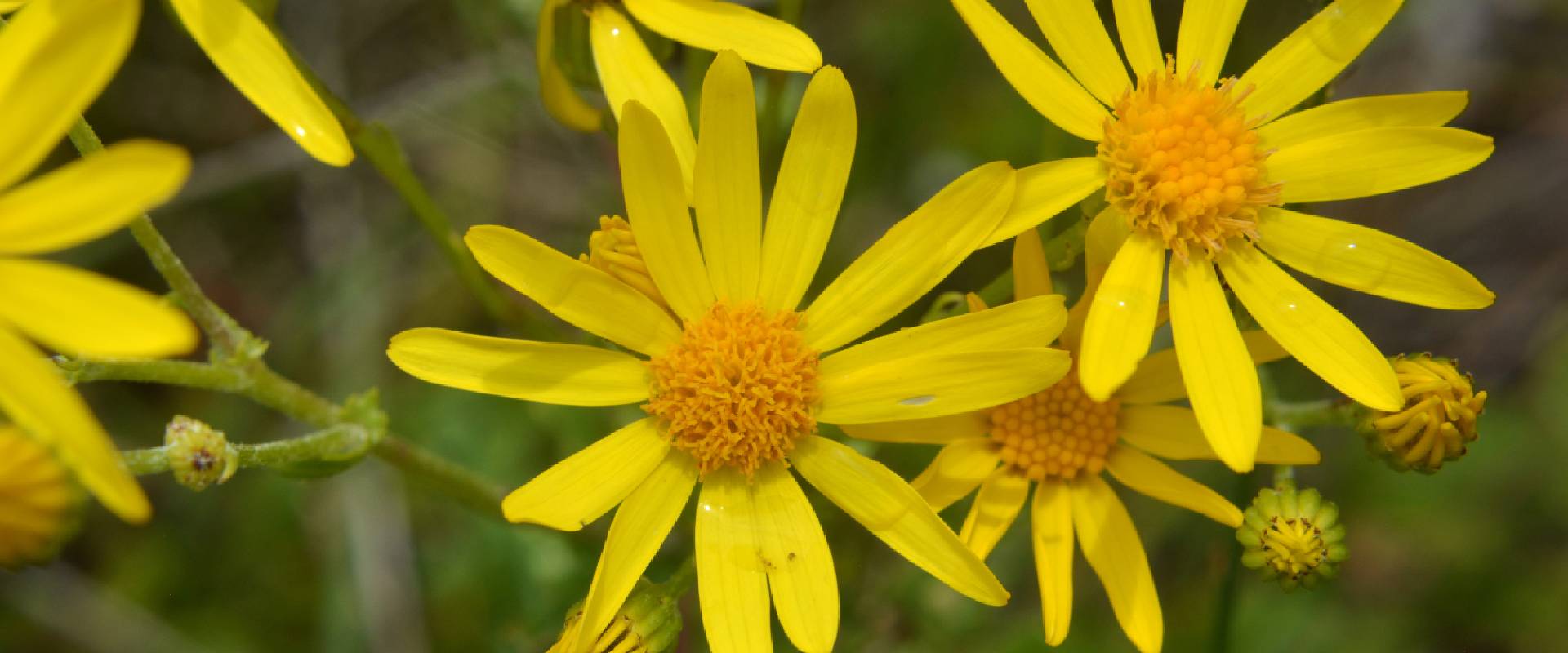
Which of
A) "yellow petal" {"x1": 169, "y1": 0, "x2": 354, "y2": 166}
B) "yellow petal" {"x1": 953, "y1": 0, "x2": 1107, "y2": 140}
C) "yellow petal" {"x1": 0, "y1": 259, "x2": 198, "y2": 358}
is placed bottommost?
"yellow petal" {"x1": 0, "y1": 259, "x2": 198, "y2": 358}

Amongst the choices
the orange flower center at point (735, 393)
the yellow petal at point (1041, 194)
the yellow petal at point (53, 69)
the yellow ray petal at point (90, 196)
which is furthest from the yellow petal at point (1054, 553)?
the yellow petal at point (53, 69)

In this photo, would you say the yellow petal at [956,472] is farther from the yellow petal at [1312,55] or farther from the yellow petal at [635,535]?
the yellow petal at [1312,55]

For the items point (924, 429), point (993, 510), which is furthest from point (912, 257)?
point (993, 510)

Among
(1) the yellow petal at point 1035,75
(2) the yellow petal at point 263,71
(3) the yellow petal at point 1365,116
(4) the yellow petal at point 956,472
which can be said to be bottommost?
(4) the yellow petal at point 956,472

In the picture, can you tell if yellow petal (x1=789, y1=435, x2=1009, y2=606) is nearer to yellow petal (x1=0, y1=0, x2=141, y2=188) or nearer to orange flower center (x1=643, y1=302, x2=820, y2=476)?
orange flower center (x1=643, y1=302, x2=820, y2=476)

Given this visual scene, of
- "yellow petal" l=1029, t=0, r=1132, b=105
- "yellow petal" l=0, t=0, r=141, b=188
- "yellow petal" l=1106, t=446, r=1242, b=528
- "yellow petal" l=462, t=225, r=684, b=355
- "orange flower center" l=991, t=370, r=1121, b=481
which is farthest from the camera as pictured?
"orange flower center" l=991, t=370, r=1121, b=481

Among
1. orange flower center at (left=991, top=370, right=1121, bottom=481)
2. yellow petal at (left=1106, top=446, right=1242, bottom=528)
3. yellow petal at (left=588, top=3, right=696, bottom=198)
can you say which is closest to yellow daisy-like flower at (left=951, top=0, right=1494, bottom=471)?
yellow petal at (left=1106, top=446, right=1242, bottom=528)
